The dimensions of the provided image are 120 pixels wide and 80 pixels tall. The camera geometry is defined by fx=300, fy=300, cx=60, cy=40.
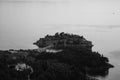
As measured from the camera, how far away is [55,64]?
11617 mm

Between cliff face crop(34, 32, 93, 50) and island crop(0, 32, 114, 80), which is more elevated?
cliff face crop(34, 32, 93, 50)

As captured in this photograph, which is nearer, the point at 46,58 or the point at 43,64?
the point at 43,64

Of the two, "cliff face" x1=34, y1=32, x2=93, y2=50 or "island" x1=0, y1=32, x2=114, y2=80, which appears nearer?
"island" x1=0, y1=32, x2=114, y2=80

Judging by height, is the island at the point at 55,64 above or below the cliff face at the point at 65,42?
below

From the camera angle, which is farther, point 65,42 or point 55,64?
point 65,42

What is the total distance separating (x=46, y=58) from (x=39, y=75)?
3.38 metres

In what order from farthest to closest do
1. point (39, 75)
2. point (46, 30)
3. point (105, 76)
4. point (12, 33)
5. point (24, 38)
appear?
point (46, 30) → point (12, 33) → point (24, 38) → point (105, 76) → point (39, 75)

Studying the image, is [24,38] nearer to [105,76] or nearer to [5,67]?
[105,76]

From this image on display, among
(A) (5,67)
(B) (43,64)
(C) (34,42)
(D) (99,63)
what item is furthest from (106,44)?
(A) (5,67)

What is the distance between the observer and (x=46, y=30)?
28219 millimetres

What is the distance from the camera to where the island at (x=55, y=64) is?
970cm

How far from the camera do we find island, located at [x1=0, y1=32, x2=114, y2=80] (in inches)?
382

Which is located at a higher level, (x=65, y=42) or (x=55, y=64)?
(x=65, y=42)

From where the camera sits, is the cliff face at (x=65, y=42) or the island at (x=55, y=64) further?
the cliff face at (x=65, y=42)
